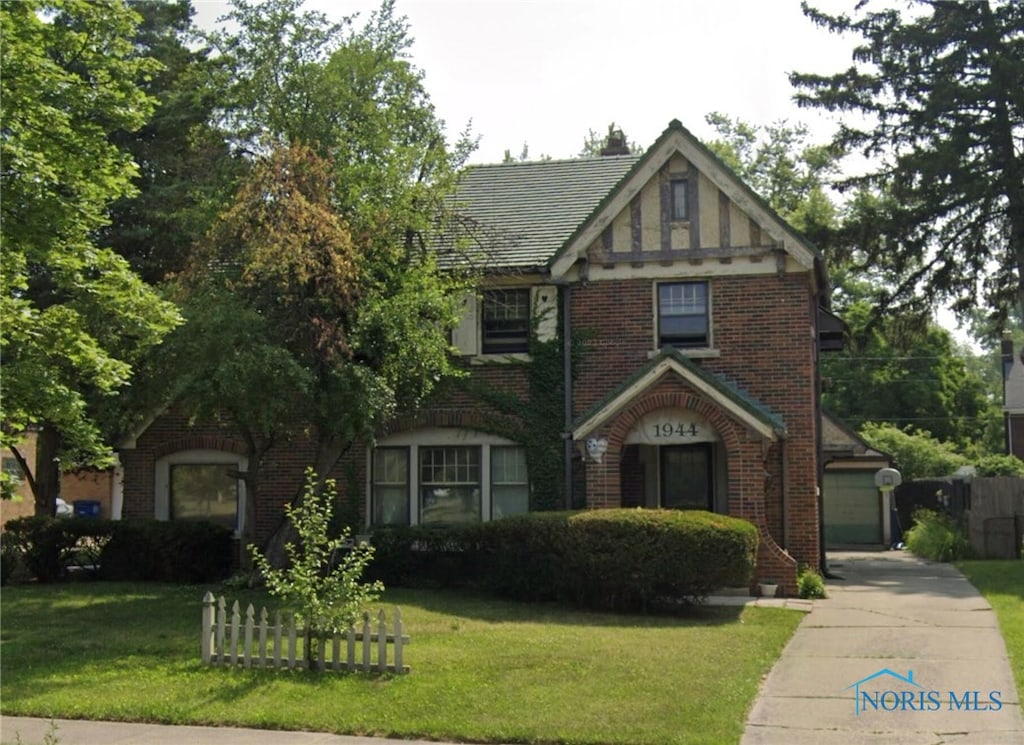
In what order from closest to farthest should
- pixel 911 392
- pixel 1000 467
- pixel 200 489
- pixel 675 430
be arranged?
pixel 675 430
pixel 200 489
pixel 1000 467
pixel 911 392

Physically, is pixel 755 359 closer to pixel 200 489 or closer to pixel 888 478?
pixel 200 489

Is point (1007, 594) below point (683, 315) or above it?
below

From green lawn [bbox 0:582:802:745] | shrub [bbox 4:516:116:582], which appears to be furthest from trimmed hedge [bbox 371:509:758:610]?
shrub [bbox 4:516:116:582]

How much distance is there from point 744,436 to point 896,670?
22.2 ft

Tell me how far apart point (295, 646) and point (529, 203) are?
13.4 metres

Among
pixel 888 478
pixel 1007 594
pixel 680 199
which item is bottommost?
pixel 1007 594

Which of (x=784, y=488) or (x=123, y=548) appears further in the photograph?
(x=123, y=548)

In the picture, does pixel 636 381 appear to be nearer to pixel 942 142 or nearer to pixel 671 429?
pixel 671 429

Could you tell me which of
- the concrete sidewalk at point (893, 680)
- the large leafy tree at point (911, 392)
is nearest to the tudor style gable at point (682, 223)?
the concrete sidewalk at point (893, 680)

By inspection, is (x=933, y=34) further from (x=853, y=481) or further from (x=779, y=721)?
(x=779, y=721)

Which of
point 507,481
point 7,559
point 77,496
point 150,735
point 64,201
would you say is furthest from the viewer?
point 77,496

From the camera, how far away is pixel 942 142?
28.5 m

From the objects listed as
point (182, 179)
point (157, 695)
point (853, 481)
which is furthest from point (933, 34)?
point (157, 695)

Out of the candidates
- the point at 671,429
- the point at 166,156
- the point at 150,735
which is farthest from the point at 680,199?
the point at 150,735
